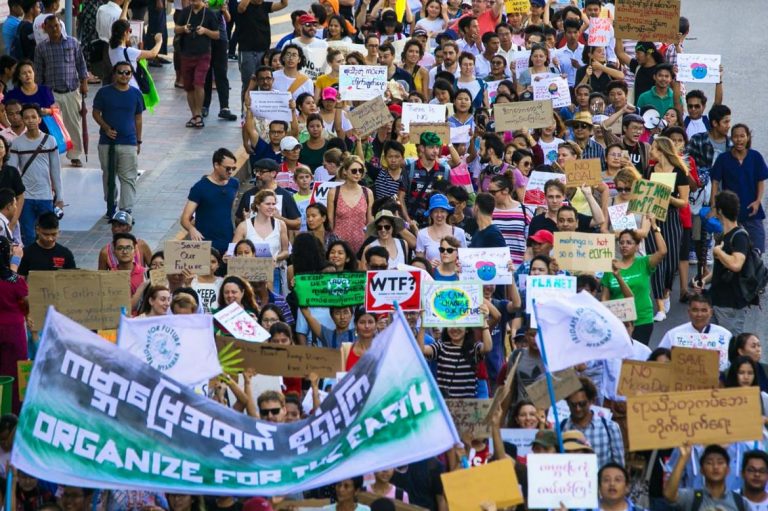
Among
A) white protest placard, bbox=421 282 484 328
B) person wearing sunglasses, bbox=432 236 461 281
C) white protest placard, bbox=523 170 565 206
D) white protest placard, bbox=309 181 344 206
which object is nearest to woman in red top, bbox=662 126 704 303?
white protest placard, bbox=523 170 565 206

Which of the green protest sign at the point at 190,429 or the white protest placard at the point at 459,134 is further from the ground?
the green protest sign at the point at 190,429

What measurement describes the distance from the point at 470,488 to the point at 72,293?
3.70 metres

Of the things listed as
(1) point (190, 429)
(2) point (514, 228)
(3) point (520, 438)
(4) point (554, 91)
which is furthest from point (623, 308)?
(4) point (554, 91)

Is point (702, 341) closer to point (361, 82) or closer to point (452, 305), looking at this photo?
point (452, 305)

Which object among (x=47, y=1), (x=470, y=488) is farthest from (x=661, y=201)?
(x=47, y=1)

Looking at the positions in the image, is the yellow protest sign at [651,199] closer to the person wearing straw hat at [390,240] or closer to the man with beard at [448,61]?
the person wearing straw hat at [390,240]

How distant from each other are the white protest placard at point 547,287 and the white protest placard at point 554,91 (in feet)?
20.3

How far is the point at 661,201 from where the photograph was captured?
1473 cm

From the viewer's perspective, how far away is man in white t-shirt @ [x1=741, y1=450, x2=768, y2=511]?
33.2ft

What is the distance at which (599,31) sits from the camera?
808 inches

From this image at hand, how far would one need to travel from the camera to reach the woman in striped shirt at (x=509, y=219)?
577 inches

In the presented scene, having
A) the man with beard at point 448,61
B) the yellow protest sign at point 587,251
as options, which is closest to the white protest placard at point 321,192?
the yellow protest sign at point 587,251

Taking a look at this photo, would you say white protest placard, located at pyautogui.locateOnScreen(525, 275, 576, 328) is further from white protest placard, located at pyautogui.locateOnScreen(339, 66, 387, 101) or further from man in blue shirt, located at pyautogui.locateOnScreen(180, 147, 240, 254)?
white protest placard, located at pyautogui.locateOnScreen(339, 66, 387, 101)

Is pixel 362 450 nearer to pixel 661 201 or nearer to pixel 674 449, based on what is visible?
pixel 674 449
